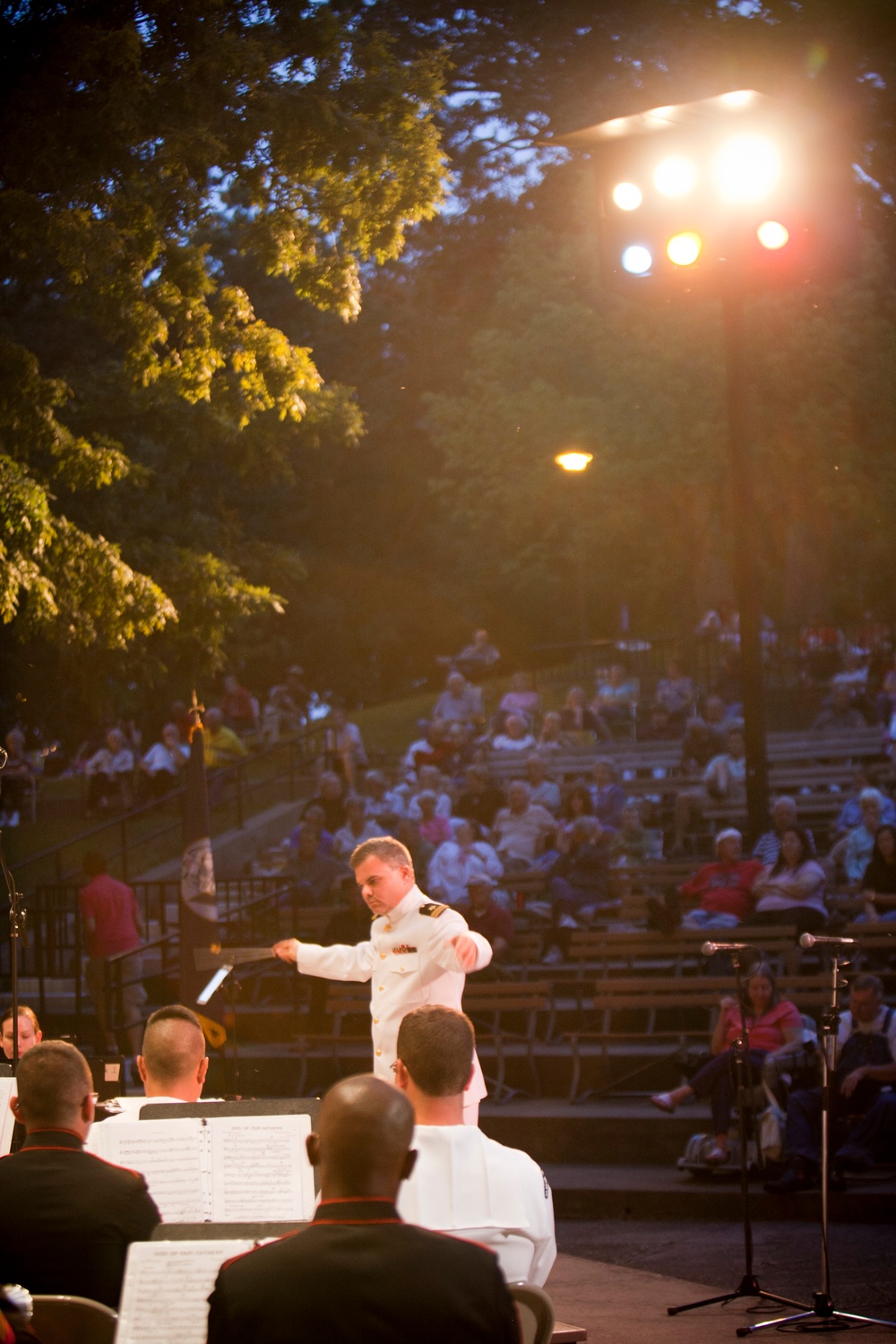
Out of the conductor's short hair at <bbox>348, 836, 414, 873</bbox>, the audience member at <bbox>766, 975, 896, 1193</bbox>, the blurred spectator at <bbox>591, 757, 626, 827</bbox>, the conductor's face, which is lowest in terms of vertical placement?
the audience member at <bbox>766, 975, 896, 1193</bbox>

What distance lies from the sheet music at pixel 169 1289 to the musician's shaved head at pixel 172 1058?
1.49 metres

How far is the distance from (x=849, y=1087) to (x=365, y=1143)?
7818 mm

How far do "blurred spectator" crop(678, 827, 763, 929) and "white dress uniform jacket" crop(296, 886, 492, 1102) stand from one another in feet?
21.2

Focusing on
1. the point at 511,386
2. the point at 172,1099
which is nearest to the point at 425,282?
the point at 511,386

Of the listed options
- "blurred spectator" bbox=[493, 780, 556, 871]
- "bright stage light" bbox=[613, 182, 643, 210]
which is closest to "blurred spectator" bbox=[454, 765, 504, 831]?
"blurred spectator" bbox=[493, 780, 556, 871]

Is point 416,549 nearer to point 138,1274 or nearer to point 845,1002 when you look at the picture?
point 845,1002

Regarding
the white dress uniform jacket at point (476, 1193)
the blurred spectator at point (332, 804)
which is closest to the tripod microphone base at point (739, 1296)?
the white dress uniform jacket at point (476, 1193)

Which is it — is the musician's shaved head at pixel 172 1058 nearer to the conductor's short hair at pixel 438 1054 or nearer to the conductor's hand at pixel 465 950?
the conductor's short hair at pixel 438 1054

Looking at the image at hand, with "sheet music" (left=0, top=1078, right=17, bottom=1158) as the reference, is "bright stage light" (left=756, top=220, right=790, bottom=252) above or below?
above

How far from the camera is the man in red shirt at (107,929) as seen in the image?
14.5m

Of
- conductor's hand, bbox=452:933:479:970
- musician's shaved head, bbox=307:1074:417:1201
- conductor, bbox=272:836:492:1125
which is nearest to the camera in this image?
musician's shaved head, bbox=307:1074:417:1201

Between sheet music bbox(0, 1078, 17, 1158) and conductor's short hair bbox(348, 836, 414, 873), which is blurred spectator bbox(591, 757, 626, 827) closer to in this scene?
conductor's short hair bbox(348, 836, 414, 873)

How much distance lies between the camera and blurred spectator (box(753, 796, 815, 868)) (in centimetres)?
1312

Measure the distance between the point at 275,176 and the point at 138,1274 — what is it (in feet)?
34.6
